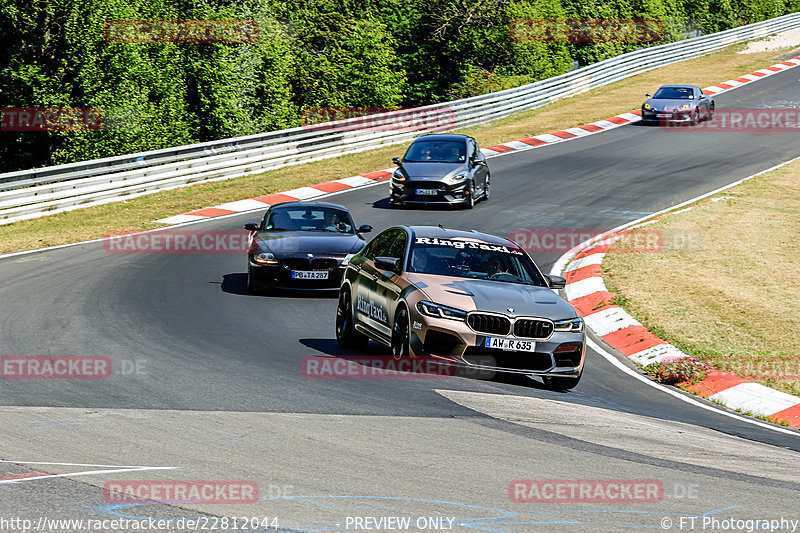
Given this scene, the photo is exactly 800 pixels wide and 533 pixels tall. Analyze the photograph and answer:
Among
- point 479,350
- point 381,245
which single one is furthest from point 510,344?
point 381,245

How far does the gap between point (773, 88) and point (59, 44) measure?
98.0 feet

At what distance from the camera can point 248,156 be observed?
1176 inches

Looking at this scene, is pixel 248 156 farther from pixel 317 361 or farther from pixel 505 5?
pixel 505 5

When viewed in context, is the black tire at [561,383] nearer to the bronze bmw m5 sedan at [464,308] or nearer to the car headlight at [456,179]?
the bronze bmw m5 sedan at [464,308]

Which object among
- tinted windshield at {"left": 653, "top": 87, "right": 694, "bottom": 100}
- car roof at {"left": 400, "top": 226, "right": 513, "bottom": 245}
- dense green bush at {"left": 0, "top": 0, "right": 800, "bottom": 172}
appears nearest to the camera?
car roof at {"left": 400, "top": 226, "right": 513, "bottom": 245}

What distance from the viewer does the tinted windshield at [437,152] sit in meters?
24.1

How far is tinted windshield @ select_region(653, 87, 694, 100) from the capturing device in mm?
36344

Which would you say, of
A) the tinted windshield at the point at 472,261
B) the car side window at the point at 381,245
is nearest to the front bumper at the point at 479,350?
the tinted windshield at the point at 472,261

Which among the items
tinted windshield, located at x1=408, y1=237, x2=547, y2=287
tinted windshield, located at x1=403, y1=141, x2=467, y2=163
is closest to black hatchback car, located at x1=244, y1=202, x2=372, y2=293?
tinted windshield, located at x1=408, y1=237, x2=547, y2=287

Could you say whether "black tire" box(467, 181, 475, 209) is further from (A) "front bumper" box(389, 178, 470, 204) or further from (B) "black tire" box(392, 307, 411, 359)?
(B) "black tire" box(392, 307, 411, 359)

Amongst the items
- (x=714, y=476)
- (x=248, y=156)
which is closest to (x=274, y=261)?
(x=714, y=476)

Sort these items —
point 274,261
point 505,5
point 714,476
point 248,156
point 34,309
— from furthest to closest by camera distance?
point 505,5 → point 248,156 → point 274,261 → point 34,309 → point 714,476

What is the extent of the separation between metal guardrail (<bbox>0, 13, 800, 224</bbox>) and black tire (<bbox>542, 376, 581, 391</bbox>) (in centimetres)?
1611

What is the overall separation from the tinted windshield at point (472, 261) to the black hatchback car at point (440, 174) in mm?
11296
